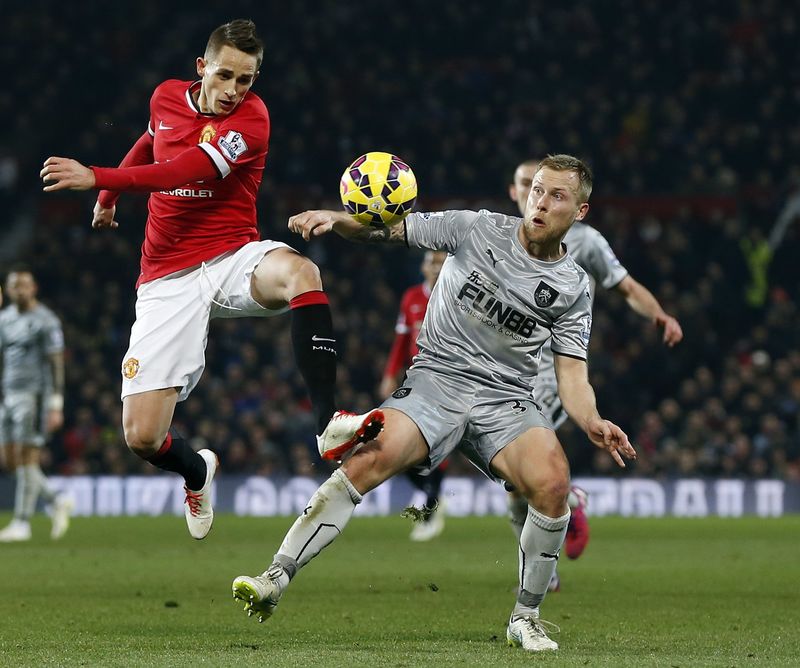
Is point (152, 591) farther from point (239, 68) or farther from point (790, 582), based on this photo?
point (790, 582)

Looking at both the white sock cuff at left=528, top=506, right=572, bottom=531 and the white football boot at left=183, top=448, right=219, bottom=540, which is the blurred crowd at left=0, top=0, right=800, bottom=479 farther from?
the white sock cuff at left=528, top=506, right=572, bottom=531

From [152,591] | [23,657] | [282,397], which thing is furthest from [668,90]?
[23,657]

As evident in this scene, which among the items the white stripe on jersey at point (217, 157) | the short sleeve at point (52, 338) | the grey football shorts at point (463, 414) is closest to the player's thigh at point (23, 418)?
the short sleeve at point (52, 338)

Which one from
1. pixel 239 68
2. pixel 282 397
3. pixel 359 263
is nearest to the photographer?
pixel 239 68

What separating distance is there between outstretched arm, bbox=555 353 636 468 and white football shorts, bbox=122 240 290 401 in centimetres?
152

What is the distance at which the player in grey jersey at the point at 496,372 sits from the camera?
19.5ft

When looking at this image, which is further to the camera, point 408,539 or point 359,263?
point 359,263

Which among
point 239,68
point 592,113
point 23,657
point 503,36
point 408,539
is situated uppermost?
point 503,36

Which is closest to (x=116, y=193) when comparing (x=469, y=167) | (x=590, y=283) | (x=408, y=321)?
(x=590, y=283)

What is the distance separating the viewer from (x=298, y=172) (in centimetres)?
2325

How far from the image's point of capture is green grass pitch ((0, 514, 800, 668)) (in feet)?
18.4

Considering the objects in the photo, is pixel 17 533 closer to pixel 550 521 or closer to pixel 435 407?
pixel 435 407

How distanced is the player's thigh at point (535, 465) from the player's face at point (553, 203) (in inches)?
35.8

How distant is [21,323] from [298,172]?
→ 32.6 ft
